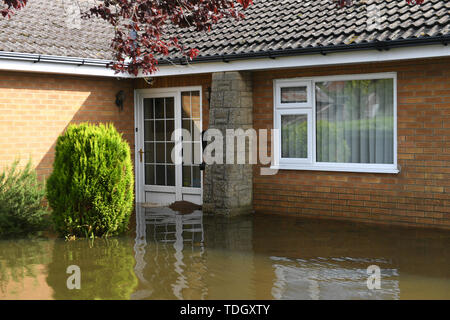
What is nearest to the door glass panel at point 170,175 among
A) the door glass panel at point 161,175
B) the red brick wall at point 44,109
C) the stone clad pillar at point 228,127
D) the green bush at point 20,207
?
the door glass panel at point 161,175

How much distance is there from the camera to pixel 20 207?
9773mm

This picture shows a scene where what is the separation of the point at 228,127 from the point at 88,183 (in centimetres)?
345

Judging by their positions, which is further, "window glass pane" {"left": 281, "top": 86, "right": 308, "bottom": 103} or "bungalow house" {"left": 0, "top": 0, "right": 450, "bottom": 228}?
"window glass pane" {"left": 281, "top": 86, "right": 308, "bottom": 103}

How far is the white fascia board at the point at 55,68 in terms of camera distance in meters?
11.0

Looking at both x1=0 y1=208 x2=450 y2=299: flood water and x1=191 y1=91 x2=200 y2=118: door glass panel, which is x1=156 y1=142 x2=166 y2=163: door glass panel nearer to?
x1=191 y1=91 x2=200 y2=118: door glass panel

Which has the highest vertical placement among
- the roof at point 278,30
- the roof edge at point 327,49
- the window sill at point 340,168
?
the roof at point 278,30

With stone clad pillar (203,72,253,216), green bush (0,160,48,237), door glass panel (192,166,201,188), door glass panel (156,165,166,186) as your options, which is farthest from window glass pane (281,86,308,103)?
green bush (0,160,48,237)

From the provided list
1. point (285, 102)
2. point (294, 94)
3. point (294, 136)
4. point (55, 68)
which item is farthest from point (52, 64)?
point (294, 136)

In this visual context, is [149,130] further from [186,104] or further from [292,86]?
[292,86]

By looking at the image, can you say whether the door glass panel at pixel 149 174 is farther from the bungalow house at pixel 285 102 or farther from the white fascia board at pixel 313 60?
the white fascia board at pixel 313 60

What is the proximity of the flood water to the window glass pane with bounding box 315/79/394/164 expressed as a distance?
1342 mm

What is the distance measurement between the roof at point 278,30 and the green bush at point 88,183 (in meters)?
2.77

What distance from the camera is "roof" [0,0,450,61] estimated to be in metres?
9.88

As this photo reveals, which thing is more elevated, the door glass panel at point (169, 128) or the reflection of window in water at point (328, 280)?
the door glass panel at point (169, 128)
